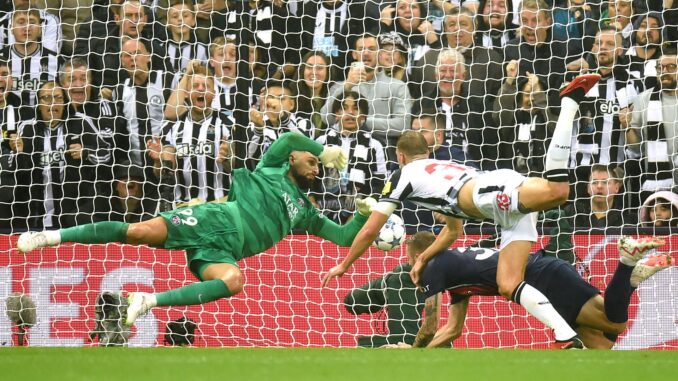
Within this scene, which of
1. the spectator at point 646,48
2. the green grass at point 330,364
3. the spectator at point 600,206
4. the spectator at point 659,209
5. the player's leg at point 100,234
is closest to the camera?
the green grass at point 330,364

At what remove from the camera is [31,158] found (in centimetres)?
889

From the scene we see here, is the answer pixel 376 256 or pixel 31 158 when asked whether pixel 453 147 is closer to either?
pixel 376 256

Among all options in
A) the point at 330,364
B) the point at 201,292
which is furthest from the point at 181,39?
the point at 330,364

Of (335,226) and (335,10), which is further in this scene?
(335,10)

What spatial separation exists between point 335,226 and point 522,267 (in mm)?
1574

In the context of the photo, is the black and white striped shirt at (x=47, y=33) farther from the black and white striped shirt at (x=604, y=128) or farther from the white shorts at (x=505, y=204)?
the black and white striped shirt at (x=604, y=128)

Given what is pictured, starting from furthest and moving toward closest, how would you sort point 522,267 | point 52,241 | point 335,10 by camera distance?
point 335,10
point 52,241
point 522,267

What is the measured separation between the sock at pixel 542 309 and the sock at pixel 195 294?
2002 millimetres

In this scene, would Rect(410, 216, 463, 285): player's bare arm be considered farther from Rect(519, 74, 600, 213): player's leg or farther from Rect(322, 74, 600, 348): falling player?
Rect(519, 74, 600, 213): player's leg

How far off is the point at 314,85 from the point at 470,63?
1285 mm

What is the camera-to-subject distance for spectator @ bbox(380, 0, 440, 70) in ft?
30.5

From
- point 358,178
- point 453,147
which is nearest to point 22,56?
point 358,178

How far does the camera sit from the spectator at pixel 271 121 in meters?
8.99

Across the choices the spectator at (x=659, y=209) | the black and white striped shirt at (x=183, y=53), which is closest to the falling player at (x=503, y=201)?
the spectator at (x=659, y=209)
